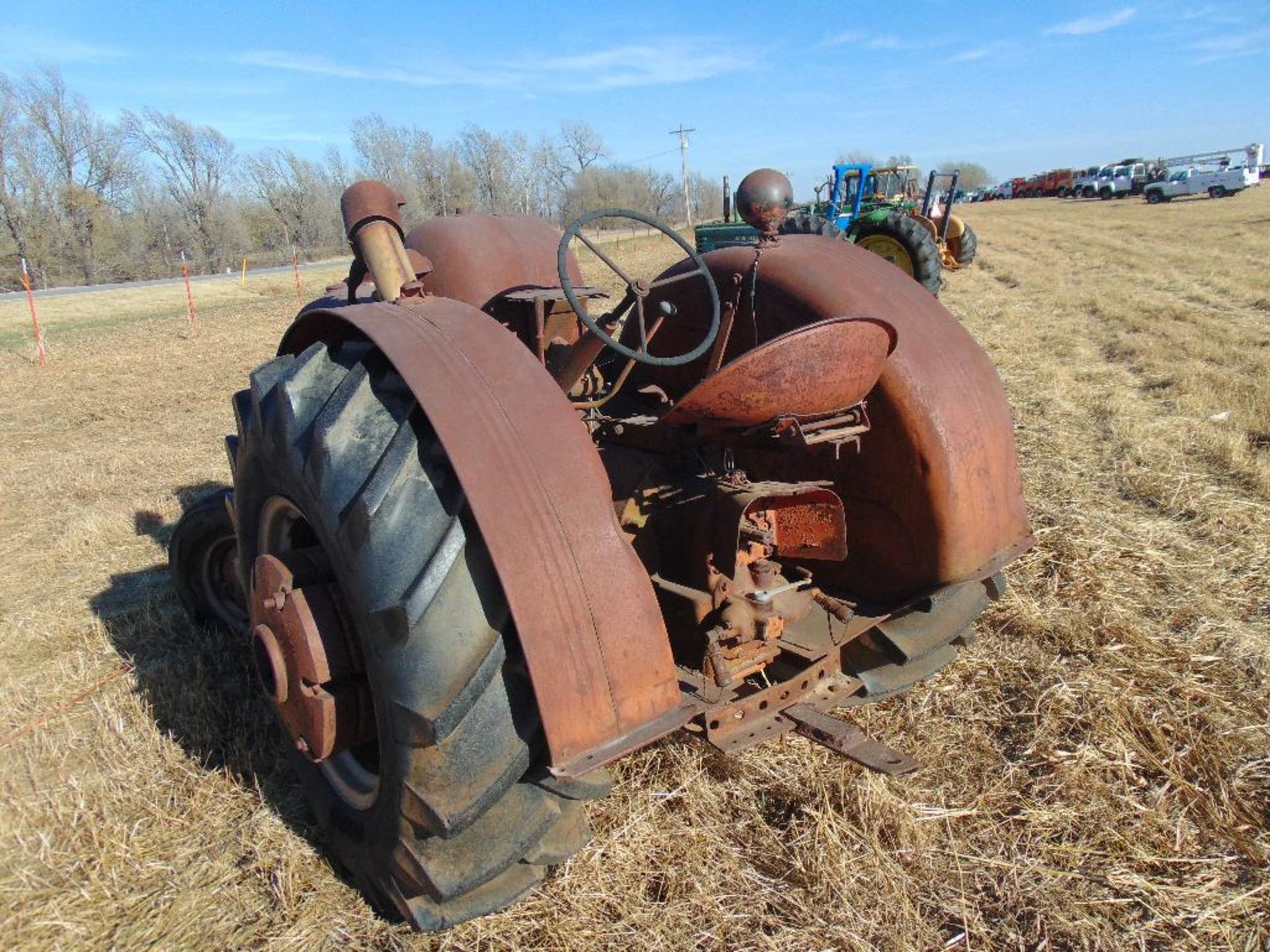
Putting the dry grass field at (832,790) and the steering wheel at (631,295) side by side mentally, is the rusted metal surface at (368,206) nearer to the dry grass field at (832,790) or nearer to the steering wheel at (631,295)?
the steering wheel at (631,295)

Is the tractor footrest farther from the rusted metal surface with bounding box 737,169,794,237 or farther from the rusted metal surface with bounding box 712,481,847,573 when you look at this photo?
the rusted metal surface with bounding box 737,169,794,237

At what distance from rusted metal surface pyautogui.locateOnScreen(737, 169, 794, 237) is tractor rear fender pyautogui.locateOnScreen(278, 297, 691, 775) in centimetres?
103

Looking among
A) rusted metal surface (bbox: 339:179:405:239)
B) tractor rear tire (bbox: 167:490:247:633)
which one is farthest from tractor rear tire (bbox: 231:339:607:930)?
tractor rear tire (bbox: 167:490:247:633)

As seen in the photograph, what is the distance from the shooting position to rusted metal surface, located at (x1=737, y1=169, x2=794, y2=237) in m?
2.50

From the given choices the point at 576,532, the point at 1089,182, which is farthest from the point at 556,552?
the point at 1089,182

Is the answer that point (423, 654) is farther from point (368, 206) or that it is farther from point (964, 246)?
point (964, 246)

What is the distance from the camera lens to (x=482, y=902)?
189cm

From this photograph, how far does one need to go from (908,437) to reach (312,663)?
1.61 meters

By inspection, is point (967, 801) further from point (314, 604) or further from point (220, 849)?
point (220, 849)

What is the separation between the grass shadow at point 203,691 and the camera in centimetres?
269

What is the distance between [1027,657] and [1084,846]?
97 cm

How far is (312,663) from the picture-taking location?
192 centimetres

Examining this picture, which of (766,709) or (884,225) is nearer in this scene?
(766,709)

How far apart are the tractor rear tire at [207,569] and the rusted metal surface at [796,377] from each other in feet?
7.52
